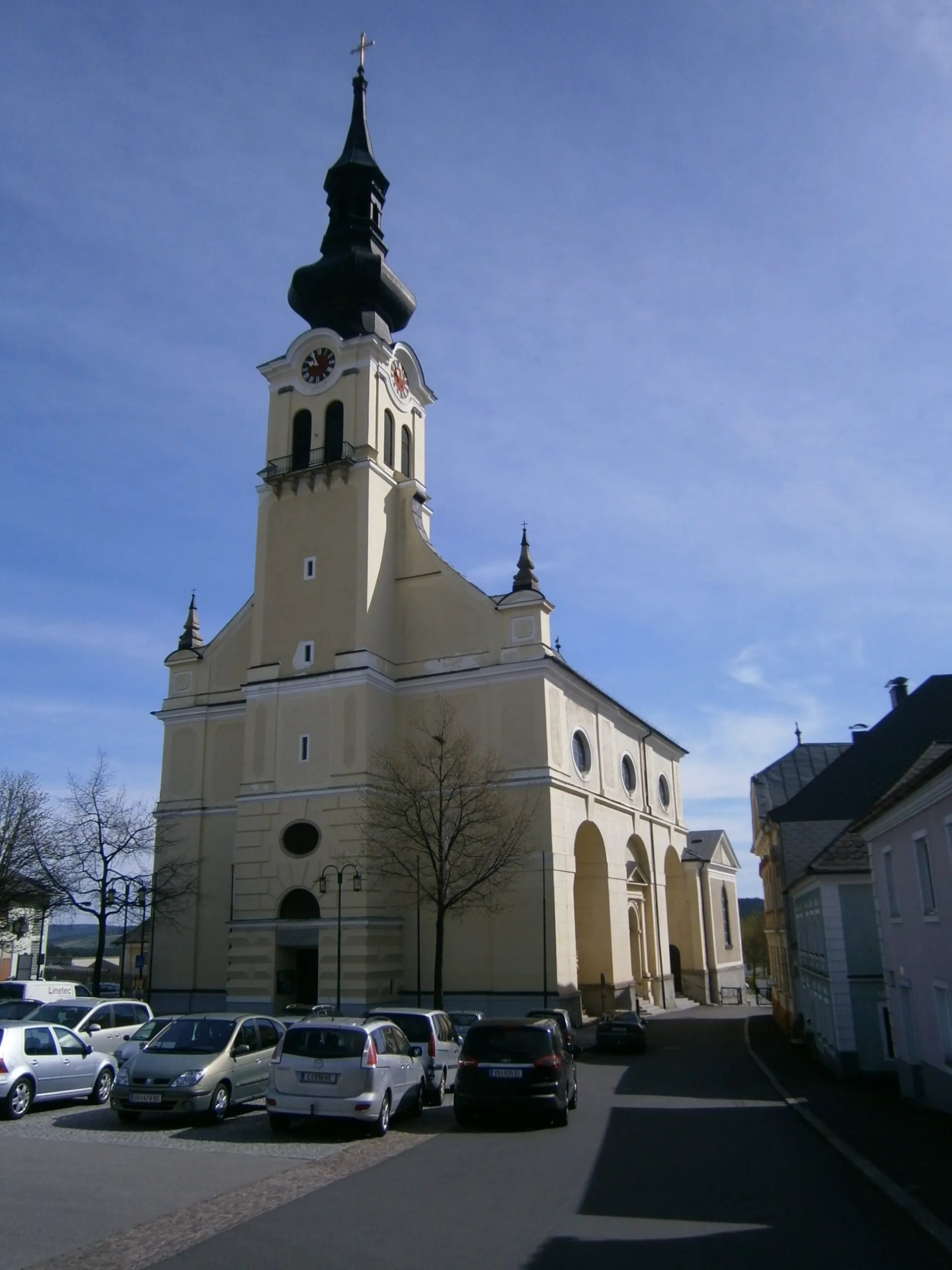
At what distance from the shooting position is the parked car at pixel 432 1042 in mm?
17922

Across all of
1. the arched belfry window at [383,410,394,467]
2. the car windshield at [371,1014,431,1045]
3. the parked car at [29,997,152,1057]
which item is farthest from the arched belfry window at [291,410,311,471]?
the car windshield at [371,1014,431,1045]

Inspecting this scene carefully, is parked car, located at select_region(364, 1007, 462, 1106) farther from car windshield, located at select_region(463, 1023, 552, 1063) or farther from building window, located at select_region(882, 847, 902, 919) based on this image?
building window, located at select_region(882, 847, 902, 919)

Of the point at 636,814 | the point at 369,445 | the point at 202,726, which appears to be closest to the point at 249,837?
the point at 202,726

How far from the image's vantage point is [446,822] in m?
32.7

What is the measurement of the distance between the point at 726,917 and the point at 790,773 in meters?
16.2

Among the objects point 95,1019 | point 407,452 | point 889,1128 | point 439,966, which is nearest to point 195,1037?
point 95,1019

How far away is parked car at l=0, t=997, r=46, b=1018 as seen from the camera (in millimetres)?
21609

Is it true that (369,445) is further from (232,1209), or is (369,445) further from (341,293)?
(232,1209)

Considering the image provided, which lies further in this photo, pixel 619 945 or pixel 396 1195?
pixel 619 945

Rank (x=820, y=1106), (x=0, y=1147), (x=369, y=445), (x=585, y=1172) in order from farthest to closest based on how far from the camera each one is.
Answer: (x=369, y=445), (x=820, y=1106), (x=0, y=1147), (x=585, y=1172)

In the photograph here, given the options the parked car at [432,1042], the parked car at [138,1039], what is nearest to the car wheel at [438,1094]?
the parked car at [432,1042]

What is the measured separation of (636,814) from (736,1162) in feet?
113

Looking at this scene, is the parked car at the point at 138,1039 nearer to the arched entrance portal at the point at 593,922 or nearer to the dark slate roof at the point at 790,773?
the arched entrance portal at the point at 593,922

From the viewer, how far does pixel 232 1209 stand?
9.52 m
